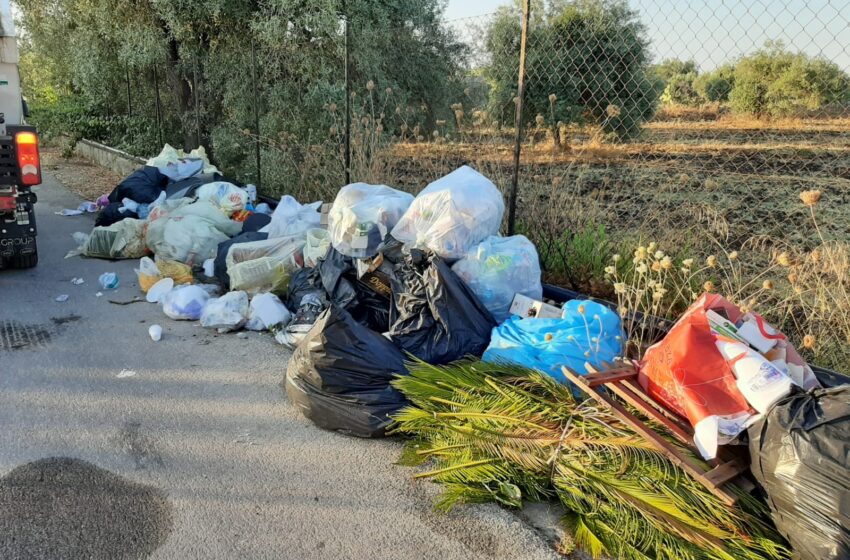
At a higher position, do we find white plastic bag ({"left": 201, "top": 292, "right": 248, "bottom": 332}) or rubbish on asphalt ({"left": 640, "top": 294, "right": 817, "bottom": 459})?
rubbish on asphalt ({"left": 640, "top": 294, "right": 817, "bottom": 459})

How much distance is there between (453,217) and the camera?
3736 mm

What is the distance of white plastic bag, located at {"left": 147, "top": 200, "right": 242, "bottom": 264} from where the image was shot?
19.1 feet

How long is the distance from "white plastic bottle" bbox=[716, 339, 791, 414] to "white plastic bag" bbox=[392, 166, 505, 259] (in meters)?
1.74

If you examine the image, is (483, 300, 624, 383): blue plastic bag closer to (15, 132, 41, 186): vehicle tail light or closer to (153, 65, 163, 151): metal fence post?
(15, 132, 41, 186): vehicle tail light

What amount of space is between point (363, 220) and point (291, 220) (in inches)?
65.2

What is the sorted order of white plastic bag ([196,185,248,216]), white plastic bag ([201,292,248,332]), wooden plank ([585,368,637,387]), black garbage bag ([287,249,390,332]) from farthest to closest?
white plastic bag ([196,185,248,216]) → white plastic bag ([201,292,248,332]) → black garbage bag ([287,249,390,332]) → wooden plank ([585,368,637,387])


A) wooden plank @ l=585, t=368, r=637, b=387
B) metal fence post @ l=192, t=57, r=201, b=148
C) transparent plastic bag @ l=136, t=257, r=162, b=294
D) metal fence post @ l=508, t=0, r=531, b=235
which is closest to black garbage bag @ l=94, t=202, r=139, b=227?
transparent plastic bag @ l=136, t=257, r=162, b=294

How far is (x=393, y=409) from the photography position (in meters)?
3.01

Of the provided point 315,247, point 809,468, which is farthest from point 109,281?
point 809,468

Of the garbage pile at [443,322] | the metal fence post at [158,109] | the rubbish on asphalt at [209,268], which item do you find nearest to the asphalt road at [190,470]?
the garbage pile at [443,322]

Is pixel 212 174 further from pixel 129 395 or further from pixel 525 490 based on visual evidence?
pixel 525 490

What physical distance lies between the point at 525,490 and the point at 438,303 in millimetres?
1121

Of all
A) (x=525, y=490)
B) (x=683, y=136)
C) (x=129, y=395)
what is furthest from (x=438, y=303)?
(x=683, y=136)

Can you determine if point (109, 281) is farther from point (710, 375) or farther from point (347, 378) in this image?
point (710, 375)
